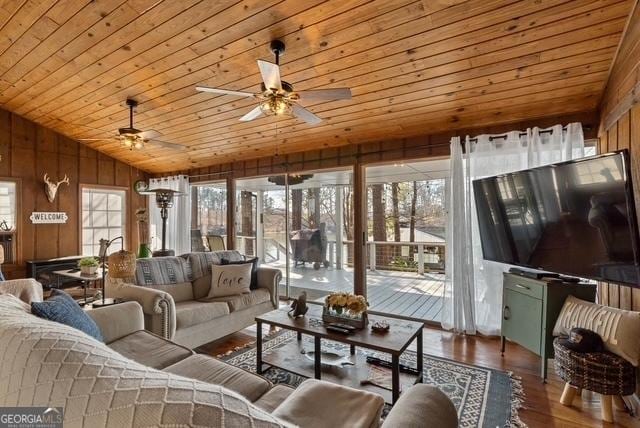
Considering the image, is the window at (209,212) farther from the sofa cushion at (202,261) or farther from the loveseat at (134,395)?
the loveseat at (134,395)

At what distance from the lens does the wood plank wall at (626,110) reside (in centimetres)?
203

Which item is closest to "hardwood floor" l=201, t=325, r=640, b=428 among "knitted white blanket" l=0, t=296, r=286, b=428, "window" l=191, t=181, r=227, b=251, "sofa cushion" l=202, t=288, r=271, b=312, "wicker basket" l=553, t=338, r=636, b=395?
"wicker basket" l=553, t=338, r=636, b=395

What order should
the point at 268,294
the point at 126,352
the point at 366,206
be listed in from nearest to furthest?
the point at 126,352 < the point at 268,294 < the point at 366,206

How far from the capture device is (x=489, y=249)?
3164 mm

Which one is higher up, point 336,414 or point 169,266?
point 169,266

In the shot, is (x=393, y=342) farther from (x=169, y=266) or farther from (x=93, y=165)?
(x=93, y=165)

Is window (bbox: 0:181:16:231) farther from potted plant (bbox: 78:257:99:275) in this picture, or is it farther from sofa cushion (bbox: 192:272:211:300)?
sofa cushion (bbox: 192:272:211:300)

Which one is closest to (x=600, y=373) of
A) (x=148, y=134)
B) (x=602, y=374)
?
(x=602, y=374)

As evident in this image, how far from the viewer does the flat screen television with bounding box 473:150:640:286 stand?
6.46 ft

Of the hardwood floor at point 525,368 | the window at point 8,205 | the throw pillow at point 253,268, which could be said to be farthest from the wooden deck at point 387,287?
the window at point 8,205

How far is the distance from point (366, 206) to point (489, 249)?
1.66 m

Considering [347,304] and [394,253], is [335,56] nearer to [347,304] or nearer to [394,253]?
[347,304]

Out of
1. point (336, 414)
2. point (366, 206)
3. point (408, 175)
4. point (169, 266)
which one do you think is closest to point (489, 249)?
point (366, 206)

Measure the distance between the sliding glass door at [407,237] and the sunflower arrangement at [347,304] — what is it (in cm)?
204
